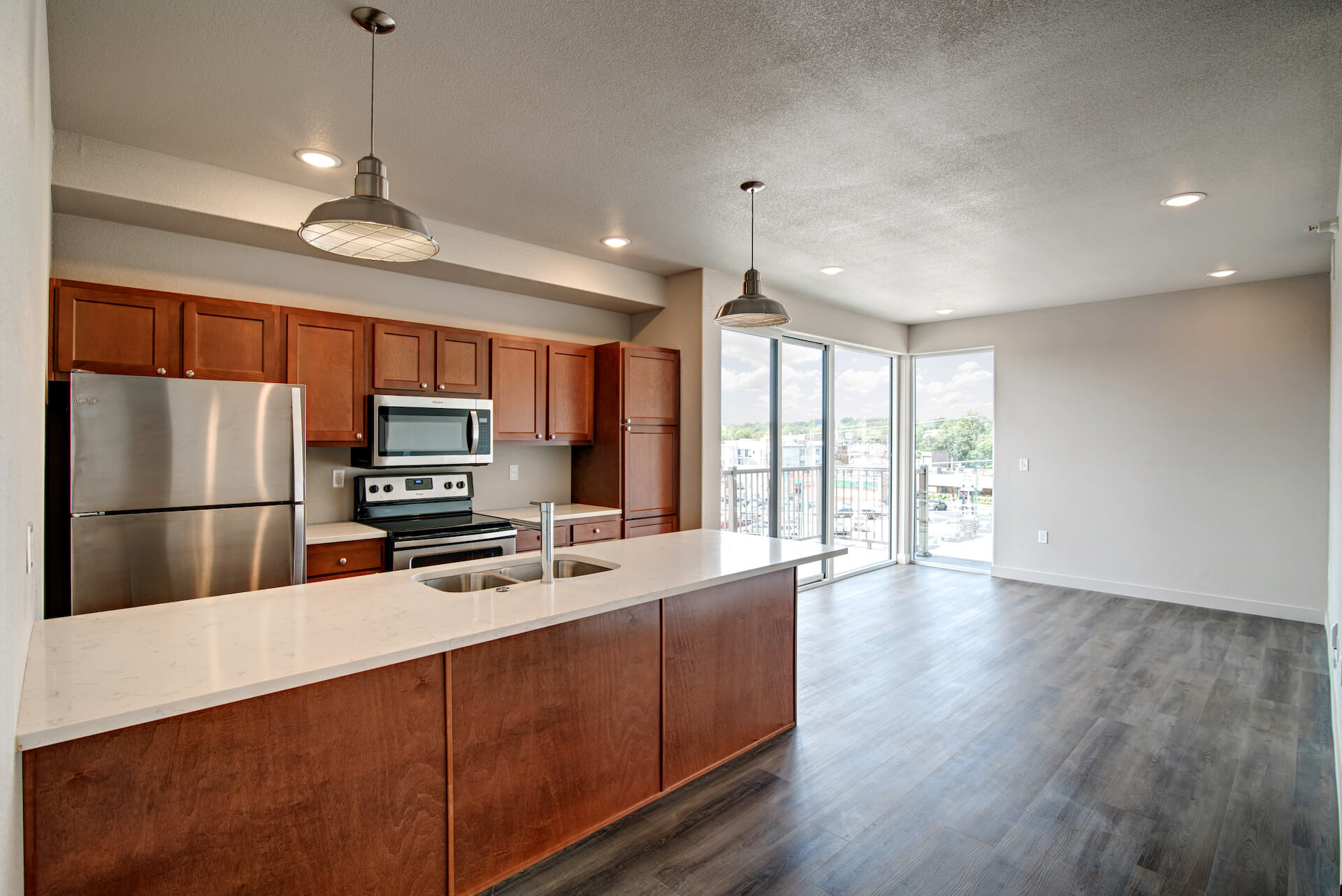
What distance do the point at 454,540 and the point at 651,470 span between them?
1.54m

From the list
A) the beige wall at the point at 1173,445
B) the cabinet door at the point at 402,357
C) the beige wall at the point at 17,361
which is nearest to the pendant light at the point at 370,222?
the beige wall at the point at 17,361

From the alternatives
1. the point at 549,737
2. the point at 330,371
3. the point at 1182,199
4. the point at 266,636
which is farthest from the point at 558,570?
the point at 1182,199

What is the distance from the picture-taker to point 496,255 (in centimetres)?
405

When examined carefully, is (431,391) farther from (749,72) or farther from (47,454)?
(749,72)

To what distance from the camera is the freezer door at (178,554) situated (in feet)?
8.61

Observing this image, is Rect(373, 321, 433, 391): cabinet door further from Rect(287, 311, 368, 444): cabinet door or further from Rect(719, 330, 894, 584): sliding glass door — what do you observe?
Rect(719, 330, 894, 584): sliding glass door

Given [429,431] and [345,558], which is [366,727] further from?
[429,431]

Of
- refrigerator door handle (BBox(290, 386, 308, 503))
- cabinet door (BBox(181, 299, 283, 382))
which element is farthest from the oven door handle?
cabinet door (BBox(181, 299, 283, 382))

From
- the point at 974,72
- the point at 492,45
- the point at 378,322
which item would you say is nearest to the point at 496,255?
the point at 378,322

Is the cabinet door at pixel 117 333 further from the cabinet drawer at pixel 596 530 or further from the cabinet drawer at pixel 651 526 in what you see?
the cabinet drawer at pixel 651 526

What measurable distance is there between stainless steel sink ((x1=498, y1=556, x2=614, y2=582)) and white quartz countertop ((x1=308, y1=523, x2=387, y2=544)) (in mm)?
1304

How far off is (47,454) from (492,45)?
242 centimetres

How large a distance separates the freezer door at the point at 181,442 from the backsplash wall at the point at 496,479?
702mm

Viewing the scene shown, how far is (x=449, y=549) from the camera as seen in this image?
12.0 ft
